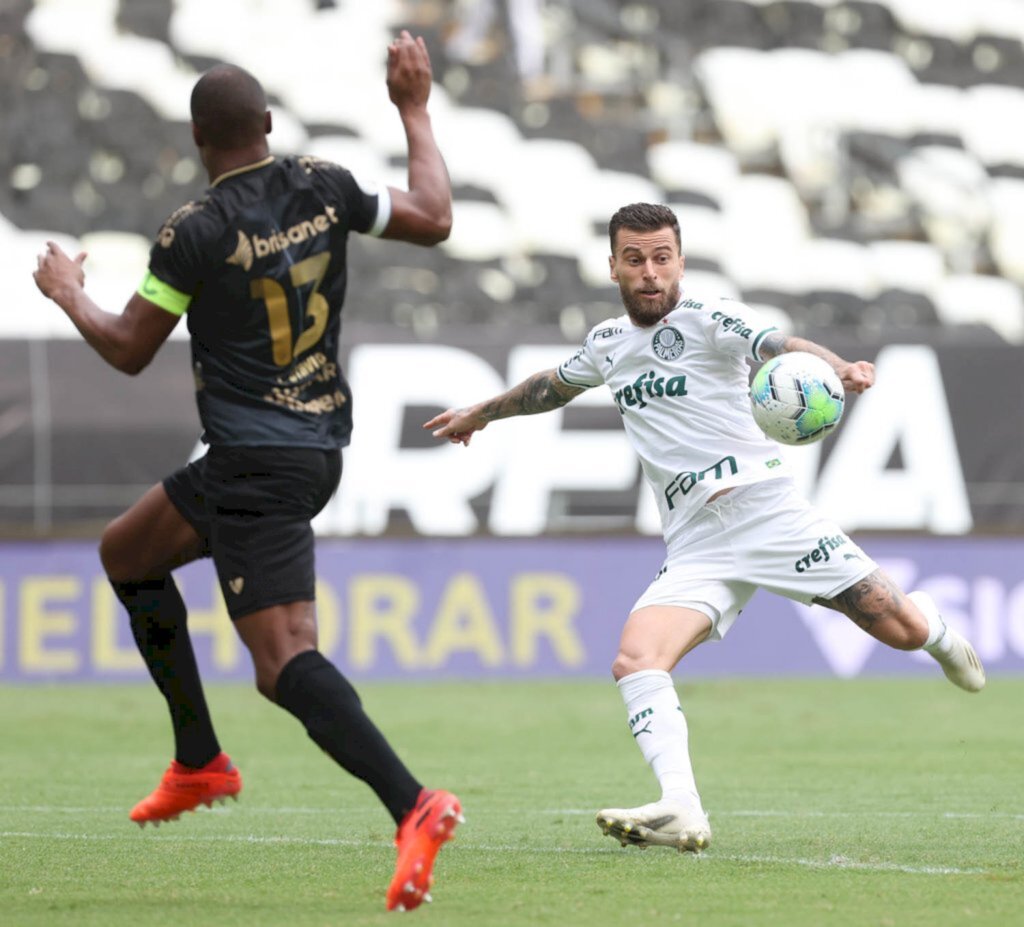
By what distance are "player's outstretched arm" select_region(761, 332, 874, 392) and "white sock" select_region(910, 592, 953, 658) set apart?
1.13m

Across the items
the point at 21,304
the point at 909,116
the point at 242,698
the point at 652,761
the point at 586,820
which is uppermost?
the point at 909,116

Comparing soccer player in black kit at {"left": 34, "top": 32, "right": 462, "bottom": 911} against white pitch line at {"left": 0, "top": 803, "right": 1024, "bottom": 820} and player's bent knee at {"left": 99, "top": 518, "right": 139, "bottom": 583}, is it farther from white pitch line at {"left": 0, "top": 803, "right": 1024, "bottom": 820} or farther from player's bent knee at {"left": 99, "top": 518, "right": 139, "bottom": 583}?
white pitch line at {"left": 0, "top": 803, "right": 1024, "bottom": 820}

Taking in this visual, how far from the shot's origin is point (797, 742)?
37.0ft

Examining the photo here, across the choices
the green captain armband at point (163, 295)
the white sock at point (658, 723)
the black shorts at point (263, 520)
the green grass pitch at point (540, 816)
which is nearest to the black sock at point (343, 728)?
the black shorts at point (263, 520)

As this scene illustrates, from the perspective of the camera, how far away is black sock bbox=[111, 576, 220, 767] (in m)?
6.49

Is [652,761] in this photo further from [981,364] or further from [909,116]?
[909,116]

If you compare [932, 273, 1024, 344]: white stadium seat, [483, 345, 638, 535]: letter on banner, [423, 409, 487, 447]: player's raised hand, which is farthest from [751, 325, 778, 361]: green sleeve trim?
[932, 273, 1024, 344]: white stadium seat

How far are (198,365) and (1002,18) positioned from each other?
843 inches

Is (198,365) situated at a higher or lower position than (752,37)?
lower

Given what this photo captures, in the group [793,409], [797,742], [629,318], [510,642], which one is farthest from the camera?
[510,642]

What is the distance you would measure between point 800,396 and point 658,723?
126 cm

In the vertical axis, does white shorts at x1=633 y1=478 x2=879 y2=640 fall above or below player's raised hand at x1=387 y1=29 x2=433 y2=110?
below

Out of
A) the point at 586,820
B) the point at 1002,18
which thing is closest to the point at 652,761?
the point at 586,820

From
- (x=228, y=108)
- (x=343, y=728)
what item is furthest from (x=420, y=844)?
(x=228, y=108)
